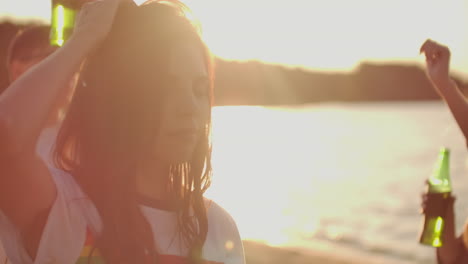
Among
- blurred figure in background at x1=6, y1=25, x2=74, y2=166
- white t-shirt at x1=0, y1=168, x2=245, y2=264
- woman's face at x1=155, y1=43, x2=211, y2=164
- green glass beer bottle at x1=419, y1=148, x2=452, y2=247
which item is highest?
blurred figure in background at x1=6, y1=25, x2=74, y2=166

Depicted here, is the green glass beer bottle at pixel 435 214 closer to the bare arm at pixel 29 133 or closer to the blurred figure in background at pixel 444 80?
the blurred figure in background at pixel 444 80

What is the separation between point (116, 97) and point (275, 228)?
1671 centimetres

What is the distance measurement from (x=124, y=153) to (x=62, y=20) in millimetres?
1564

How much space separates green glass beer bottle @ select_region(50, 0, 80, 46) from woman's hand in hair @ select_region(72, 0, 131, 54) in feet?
4.34

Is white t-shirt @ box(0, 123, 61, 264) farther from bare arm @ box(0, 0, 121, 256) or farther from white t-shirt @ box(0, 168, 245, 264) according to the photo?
bare arm @ box(0, 0, 121, 256)

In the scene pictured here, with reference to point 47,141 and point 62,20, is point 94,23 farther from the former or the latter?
point 47,141

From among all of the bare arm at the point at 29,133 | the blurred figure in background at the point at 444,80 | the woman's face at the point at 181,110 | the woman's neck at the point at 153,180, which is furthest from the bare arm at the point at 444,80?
the bare arm at the point at 29,133

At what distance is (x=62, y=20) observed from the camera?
3.67 m

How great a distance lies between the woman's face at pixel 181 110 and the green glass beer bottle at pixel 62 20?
136 cm

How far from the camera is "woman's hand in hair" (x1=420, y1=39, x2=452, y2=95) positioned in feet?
11.0

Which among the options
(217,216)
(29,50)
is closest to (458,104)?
(217,216)

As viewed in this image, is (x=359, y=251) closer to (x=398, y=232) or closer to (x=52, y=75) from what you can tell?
(x=398, y=232)

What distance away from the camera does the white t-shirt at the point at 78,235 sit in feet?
6.92

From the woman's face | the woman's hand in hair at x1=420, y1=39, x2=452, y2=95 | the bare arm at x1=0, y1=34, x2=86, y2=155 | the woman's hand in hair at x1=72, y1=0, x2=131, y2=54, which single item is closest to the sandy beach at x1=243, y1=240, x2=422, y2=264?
the woman's hand in hair at x1=420, y1=39, x2=452, y2=95
